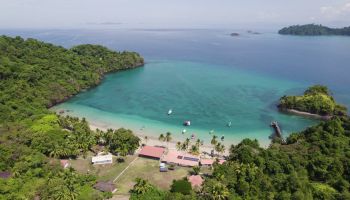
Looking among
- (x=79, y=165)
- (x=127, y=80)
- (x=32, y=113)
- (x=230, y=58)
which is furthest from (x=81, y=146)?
(x=230, y=58)

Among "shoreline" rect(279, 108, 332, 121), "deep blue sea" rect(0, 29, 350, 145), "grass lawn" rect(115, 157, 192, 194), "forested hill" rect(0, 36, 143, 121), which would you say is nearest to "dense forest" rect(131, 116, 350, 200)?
"grass lawn" rect(115, 157, 192, 194)

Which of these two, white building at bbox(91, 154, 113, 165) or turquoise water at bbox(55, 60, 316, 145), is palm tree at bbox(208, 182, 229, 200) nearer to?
white building at bbox(91, 154, 113, 165)

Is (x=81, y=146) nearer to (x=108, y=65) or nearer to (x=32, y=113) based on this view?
(x=32, y=113)

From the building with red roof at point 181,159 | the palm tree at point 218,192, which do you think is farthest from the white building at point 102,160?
the palm tree at point 218,192

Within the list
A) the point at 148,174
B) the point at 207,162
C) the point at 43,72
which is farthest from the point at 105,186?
the point at 43,72

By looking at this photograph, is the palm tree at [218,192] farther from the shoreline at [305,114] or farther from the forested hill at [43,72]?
the shoreline at [305,114]

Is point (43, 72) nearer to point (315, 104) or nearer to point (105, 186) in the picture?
point (105, 186)
